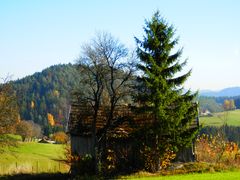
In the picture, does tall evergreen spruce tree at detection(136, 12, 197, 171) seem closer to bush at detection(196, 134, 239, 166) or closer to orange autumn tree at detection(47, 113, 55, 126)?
bush at detection(196, 134, 239, 166)

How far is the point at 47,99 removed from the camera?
171875mm

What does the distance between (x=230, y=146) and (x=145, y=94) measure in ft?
39.2

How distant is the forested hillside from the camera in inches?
6122

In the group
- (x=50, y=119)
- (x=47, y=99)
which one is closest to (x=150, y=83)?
(x=50, y=119)

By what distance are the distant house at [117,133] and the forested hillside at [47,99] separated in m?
106

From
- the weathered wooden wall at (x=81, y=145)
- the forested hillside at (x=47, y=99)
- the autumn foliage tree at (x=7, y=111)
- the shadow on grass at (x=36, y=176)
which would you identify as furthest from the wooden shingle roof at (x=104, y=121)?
the forested hillside at (x=47, y=99)

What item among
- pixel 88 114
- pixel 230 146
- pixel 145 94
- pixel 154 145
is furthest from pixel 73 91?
pixel 230 146

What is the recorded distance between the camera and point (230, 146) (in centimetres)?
3494

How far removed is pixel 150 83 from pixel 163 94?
1.16 m

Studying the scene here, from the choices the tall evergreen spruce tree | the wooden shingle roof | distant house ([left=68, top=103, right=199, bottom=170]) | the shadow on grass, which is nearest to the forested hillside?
the shadow on grass

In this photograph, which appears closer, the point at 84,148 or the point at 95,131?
the point at 95,131

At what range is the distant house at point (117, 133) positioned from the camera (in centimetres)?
2981

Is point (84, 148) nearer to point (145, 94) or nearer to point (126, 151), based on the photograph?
point (126, 151)

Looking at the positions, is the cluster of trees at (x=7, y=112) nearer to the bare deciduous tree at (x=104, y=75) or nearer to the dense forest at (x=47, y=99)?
the bare deciduous tree at (x=104, y=75)
